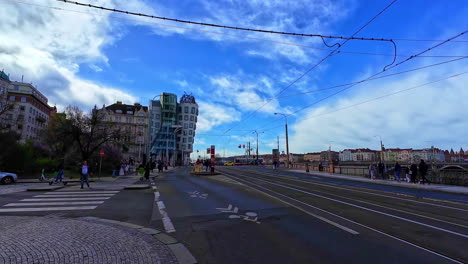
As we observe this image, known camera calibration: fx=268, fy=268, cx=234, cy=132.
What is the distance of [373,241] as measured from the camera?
6.10m

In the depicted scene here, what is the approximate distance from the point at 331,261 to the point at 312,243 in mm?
1049

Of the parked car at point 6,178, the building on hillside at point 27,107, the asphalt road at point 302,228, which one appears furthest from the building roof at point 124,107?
the asphalt road at point 302,228

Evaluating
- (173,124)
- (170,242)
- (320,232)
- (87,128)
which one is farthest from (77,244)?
(173,124)

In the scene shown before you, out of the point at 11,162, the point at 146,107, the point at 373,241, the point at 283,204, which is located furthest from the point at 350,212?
the point at 146,107

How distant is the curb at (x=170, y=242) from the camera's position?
16.4ft

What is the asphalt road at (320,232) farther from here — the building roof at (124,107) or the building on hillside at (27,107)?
the building roof at (124,107)

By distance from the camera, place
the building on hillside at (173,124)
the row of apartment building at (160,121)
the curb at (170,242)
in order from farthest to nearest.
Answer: the building on hillside at (173,124)
the row of apartment building at (160,121)
the curb at (170,242)

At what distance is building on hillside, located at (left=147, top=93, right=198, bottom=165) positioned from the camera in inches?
3900

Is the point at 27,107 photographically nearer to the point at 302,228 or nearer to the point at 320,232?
the point at 302,228

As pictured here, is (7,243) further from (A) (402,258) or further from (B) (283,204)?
(B) (283,204)

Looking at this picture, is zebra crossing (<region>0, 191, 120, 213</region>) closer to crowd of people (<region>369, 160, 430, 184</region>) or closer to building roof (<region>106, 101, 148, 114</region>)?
crowd of people (<region>369, 160, 430, 184</region>)

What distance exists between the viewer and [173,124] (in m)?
102

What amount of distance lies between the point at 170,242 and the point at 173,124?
99073 millimetres

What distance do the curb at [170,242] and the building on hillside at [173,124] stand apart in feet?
291
